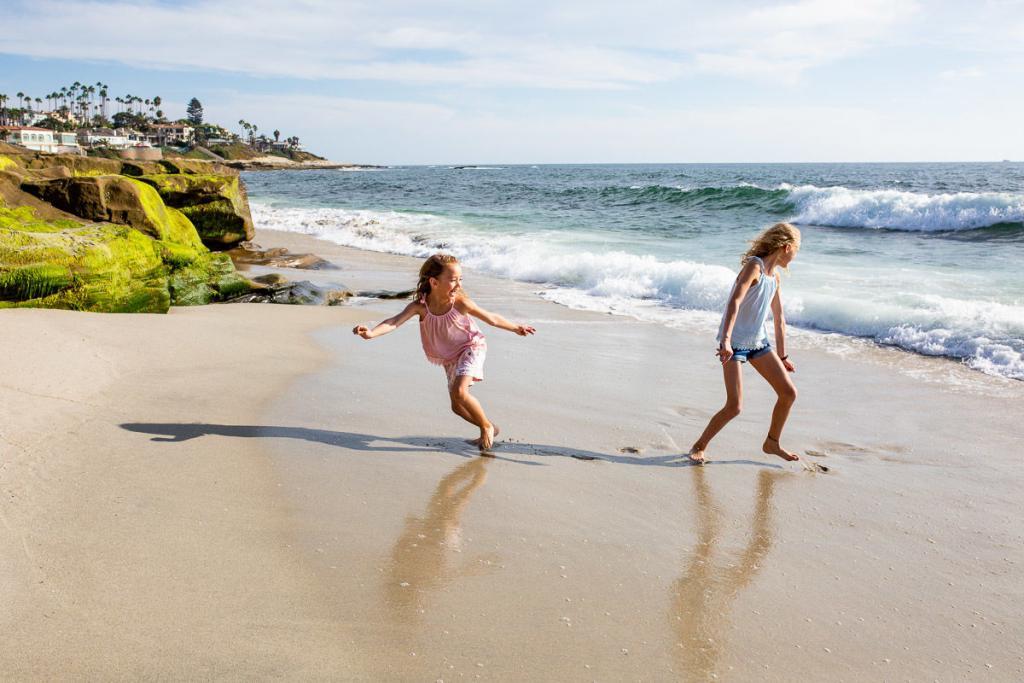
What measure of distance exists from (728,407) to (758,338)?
48cm

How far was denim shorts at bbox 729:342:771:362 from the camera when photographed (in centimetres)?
514

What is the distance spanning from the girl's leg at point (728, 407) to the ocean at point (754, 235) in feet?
12.5

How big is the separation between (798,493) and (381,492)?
92.0 inches

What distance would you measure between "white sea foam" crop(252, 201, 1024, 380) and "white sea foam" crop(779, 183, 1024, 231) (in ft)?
31.3

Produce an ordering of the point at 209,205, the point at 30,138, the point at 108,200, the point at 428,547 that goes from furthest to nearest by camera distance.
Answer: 1. the point at 30,138
2. the point at 209,205
3. the point at 108,200
4. the point at 428,547

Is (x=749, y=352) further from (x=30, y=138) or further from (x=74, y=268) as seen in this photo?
(x=30, y=138)

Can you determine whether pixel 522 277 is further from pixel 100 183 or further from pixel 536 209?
pixel 536 209

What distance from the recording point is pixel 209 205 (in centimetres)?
1692

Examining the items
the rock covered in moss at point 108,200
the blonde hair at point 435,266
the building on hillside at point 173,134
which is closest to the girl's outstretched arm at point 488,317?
the blonde hair at point 435,266

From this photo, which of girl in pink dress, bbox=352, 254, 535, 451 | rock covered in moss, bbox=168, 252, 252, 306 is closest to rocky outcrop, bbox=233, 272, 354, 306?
rock covered in moss, bbox=168, 252, 252, 306

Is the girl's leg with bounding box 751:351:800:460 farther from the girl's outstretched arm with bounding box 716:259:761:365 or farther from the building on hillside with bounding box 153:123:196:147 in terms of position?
the building on hillside with bounding box 153:123:196:147

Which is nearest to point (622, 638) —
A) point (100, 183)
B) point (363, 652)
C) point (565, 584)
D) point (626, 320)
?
point (565, 584)

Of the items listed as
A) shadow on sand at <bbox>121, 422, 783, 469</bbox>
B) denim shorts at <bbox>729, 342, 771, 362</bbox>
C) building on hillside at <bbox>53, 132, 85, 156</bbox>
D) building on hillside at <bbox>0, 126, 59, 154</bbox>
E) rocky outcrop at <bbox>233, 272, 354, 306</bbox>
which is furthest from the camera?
building on hillside at <bbox>53, 132, 85, 156</bbox>

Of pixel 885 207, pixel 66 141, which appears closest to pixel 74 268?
pixel 885 207
